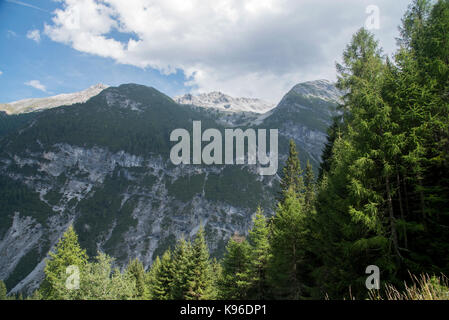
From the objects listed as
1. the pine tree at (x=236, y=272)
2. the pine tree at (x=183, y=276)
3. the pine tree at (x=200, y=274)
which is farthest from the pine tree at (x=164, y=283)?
the pine tree at (x=236, y=272)

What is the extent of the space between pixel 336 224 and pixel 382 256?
3353 millimetres

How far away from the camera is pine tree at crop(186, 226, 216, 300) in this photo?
24.0 meters

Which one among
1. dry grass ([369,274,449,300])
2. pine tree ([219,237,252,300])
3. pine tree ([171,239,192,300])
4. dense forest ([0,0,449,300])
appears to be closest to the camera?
dry grass ([369,274,449,300])

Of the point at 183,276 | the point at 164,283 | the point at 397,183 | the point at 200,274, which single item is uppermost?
the point at 397,183

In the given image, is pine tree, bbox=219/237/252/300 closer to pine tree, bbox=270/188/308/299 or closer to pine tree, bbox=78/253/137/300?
pine tree, bbox=270/188/308/299

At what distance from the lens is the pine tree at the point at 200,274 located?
78.7 feet

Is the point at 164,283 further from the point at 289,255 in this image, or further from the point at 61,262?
the point at 289,255

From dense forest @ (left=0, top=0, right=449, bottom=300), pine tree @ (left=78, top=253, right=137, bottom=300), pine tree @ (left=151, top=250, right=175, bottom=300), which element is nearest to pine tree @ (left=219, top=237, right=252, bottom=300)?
dense forest @ (left=0, top=0, right=449, bottom=300)

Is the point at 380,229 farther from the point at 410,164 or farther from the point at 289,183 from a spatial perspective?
the point at 289,183

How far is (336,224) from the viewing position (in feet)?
45.7

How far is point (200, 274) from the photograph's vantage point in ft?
81.3

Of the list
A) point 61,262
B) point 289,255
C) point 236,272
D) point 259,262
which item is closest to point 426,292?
point 289,255
